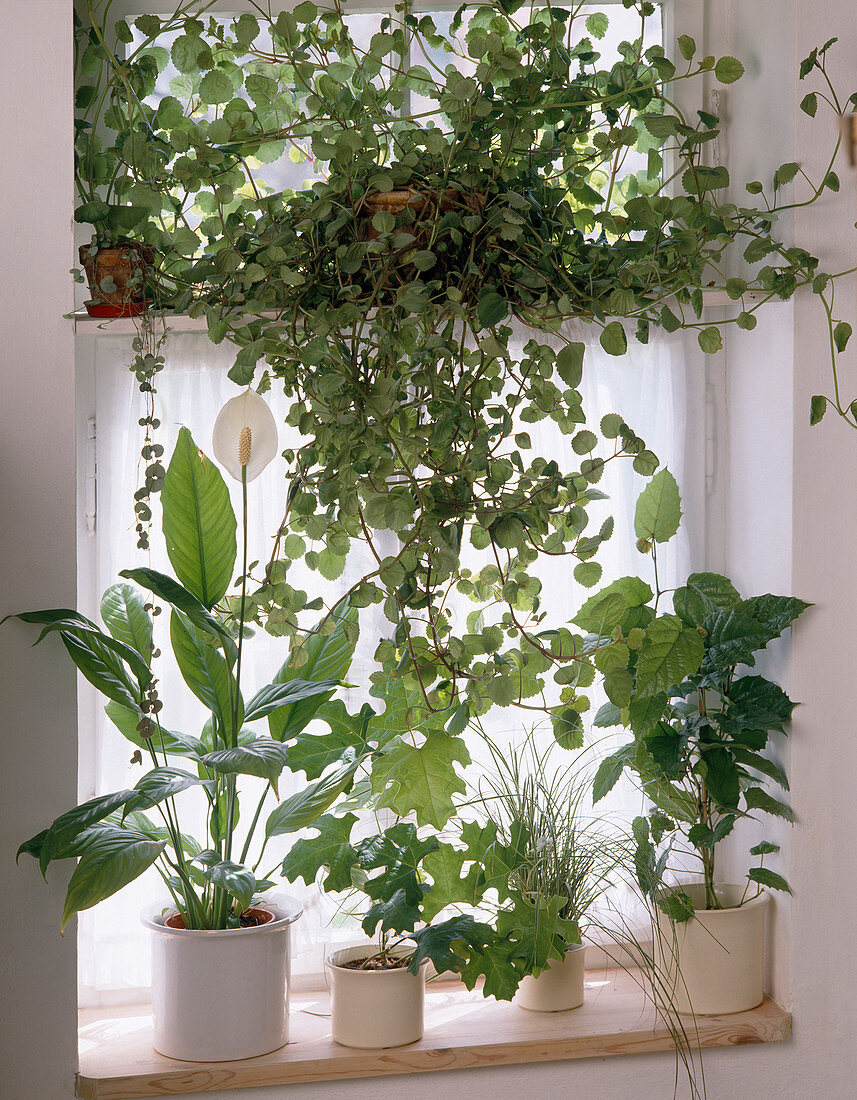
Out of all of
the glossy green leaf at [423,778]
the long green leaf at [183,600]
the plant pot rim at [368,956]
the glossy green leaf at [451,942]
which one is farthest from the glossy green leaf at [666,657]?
the long green leaf at [183,600]

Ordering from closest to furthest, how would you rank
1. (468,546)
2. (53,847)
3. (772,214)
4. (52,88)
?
(53,847)
(52,88)
(772,214)
(468,546)

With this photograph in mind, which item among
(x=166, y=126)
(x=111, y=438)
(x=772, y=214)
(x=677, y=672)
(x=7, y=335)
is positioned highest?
(x=166, y=126)

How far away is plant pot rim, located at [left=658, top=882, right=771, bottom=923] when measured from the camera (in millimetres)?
1813

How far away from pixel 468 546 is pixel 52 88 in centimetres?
104

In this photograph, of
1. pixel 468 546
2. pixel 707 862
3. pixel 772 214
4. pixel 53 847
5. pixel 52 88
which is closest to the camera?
pixel 53 847

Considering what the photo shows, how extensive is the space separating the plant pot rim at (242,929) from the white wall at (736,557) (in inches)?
5.3

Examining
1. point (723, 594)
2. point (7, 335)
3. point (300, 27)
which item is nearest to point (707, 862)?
point (723, 594)

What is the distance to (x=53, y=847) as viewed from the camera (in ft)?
4.81

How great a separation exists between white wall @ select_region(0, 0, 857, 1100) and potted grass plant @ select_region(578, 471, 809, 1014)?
78 mm

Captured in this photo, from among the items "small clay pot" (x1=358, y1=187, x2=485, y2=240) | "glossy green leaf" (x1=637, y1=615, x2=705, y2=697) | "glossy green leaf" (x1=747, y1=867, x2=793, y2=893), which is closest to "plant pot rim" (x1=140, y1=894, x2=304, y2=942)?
"glossy green leaf" (x1=637, y1=615, x2=705, y2=697)

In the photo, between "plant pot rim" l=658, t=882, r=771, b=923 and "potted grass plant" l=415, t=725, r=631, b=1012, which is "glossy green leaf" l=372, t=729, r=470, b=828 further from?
"plant pot rim" l=658, t=882, r=771, b=923

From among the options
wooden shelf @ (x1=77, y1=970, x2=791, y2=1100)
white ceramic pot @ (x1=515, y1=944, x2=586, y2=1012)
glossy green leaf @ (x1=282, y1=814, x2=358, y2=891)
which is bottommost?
wooden shelf @ (x1=77, y1=970, x2=791, y2=1100)

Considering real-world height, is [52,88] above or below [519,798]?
above

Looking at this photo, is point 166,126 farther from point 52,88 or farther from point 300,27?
point 300,27
